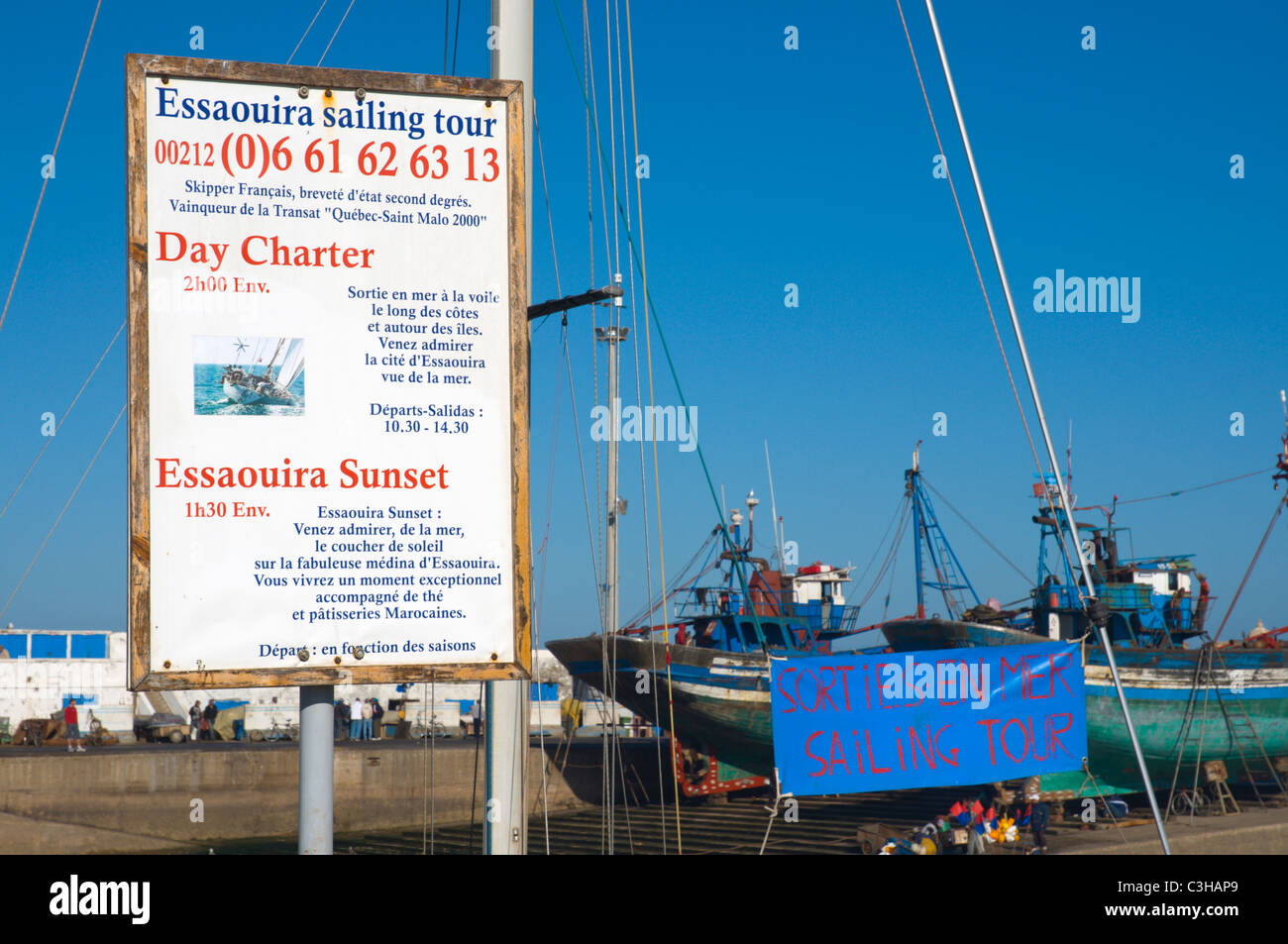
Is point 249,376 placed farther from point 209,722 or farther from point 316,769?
point 209,722

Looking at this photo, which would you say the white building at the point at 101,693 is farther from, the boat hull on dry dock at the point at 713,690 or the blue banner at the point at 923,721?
the blue banner at the point at 923,721

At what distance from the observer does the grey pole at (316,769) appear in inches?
201

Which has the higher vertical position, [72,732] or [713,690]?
[713,690]

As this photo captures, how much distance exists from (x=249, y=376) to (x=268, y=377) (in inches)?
3.4

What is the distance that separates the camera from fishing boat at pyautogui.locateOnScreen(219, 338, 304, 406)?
5.02 meters

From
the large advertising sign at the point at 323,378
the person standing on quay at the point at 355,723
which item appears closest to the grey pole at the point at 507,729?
the large advertising sign at the point at 323,378

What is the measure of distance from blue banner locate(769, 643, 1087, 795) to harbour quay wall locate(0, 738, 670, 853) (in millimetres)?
16475

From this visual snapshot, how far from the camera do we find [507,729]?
6551 mm

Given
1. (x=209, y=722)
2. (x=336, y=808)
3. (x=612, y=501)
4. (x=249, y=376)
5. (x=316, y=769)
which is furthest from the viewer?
(x=209, y=722)

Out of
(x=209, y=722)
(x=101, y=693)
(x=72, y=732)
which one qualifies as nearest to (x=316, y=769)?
(x=72, y=732)

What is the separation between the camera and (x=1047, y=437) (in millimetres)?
6730
